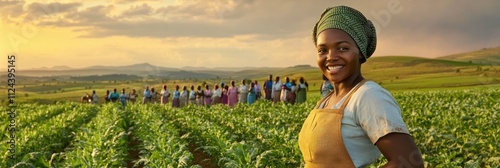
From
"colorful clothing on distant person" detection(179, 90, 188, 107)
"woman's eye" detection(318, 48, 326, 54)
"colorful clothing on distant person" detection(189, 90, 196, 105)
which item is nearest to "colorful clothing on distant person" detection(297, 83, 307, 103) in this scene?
"colorful clothing on distant person" detection(189, 90, 196, 105)

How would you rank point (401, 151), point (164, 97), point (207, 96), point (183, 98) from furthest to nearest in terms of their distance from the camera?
point (164, 97) → point (183, 98) → point (207, 96) → point (401, 151)

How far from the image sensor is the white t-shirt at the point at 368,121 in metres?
2.10

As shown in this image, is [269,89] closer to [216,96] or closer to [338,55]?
[216,96]

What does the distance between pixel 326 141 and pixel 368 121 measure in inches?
8.8

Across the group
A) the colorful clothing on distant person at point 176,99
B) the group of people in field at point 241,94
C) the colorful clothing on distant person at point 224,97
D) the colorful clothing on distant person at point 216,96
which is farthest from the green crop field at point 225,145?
the colorful clothing on distant person at point 176,99

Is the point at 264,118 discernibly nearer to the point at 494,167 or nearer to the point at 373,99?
the point at 494,167

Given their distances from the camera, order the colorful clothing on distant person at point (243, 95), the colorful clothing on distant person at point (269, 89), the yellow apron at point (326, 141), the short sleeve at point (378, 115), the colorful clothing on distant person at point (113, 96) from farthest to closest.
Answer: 1. the colorful clothing on distant person at point (113, 96)
2. the colorful clothing on distant person at point (243, 95)
3. the colorful clothing on distant person at point (269, 89)
4. the yellow apron at point (326, 141)
5. the short sleeve at point (378, 115)

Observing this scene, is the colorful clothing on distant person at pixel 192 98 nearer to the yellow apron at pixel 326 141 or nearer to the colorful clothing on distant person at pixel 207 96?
the colorful clothing on distant person at pixel 207 96

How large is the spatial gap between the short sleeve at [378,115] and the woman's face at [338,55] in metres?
0.23

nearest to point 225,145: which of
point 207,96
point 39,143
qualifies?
point 39,143

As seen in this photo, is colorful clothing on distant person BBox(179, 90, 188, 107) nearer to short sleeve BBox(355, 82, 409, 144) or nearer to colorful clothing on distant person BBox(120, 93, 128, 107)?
colorful clothing on distant person BBox(120, 93, 128, 107)

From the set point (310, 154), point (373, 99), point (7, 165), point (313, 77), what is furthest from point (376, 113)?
point (313, 77)

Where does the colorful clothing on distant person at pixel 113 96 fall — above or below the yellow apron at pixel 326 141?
below

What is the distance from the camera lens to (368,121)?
2.14 m
